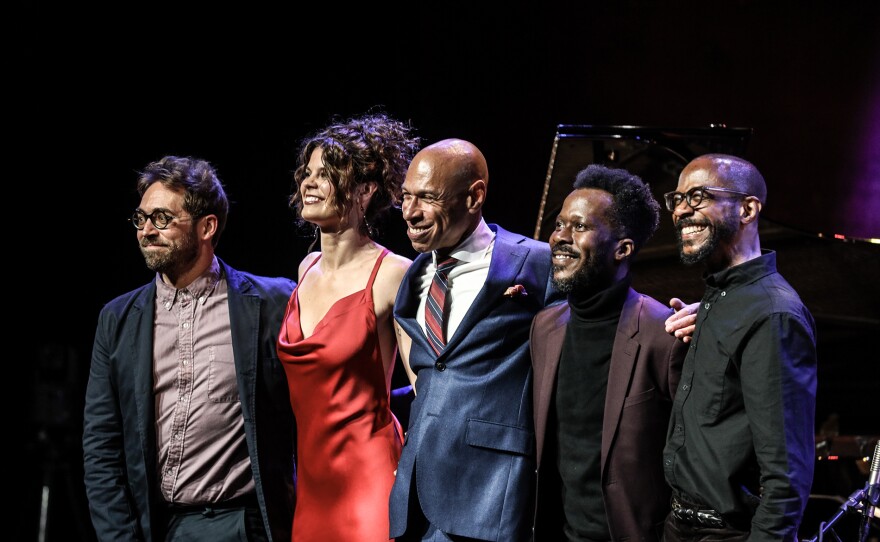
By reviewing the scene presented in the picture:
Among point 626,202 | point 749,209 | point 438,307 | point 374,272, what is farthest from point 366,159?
point 749,209

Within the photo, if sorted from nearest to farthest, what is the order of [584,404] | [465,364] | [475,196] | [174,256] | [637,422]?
[637,422] → [584,404] → [465,364] → [475,196] → [174,256]

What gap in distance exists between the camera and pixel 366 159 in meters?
3.34

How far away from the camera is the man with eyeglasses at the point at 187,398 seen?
325 centimetres

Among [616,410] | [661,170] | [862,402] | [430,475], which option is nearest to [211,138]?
[661,170]

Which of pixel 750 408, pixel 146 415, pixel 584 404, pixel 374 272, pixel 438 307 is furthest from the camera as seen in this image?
pixel 146 415

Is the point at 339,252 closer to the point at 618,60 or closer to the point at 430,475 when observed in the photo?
the point at 430,475

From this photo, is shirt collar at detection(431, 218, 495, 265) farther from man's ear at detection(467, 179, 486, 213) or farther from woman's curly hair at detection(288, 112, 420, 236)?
woman's curly hair at detection(288, 112, 420, 236)

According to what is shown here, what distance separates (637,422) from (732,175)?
0.71 meters

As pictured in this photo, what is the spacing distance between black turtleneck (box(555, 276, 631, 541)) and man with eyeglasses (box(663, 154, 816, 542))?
20 cm

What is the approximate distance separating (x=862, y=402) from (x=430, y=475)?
3.26m

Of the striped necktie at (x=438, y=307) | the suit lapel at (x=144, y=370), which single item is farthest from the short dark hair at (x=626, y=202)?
the suit lapel at (x=144, y=370)

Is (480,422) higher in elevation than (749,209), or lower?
lower

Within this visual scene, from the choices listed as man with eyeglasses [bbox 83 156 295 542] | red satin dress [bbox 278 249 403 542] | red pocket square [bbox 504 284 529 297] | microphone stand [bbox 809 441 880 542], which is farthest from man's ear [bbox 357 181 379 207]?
microphone stand [bbox 809 441 880 542]

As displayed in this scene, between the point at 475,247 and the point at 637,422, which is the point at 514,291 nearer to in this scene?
the point at 475,247
